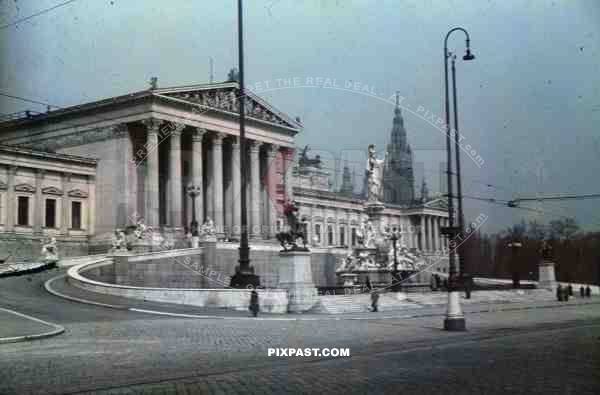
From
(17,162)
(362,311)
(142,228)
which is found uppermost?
(17,162)

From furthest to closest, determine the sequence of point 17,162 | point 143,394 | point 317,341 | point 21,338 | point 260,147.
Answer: point 260,147, point 17,162, point 21,338, point 317,341, point 143,394

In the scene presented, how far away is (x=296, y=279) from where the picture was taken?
29.7 meters

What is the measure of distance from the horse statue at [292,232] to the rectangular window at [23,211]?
1342 inches

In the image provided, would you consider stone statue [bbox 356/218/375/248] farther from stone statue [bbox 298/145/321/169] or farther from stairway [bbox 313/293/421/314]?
stone statue [bbox 298/145/321/169]

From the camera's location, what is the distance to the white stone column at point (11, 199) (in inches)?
2233

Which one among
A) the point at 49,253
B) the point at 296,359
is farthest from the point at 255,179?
the point at 296,359

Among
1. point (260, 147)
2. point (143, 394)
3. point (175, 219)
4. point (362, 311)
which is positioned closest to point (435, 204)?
point (260, 147)

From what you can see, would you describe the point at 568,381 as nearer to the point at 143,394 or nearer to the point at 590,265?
the point at 143,394

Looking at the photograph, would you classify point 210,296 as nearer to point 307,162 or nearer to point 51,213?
point 51,213

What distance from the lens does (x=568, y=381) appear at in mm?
10562

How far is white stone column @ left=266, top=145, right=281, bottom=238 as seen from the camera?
7075cm

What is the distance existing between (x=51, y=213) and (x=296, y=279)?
36.6m

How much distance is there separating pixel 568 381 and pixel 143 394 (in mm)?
5476

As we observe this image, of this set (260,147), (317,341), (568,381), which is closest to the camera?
(568,381)
